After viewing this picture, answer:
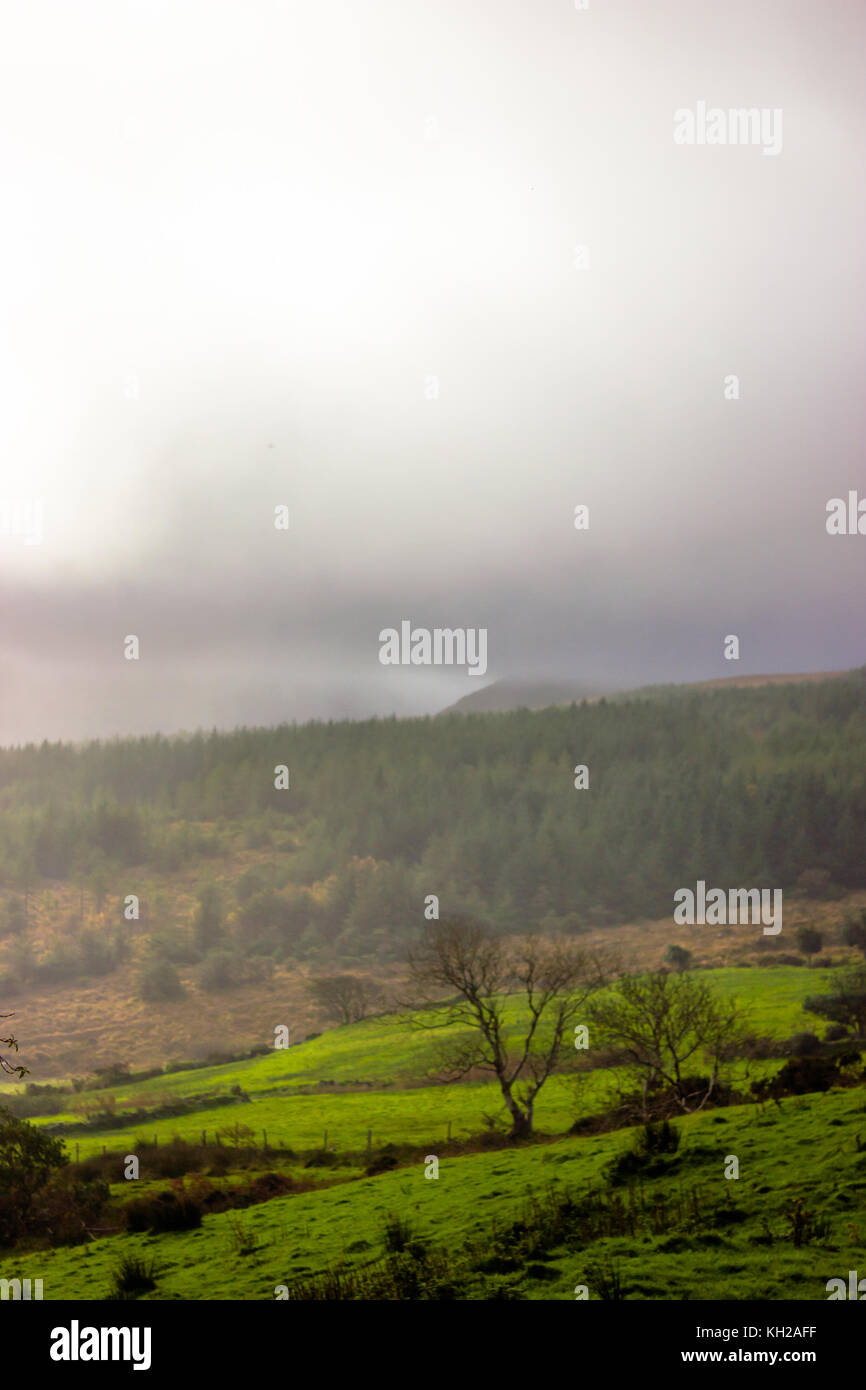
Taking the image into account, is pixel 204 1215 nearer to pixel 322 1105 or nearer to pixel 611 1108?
pixel 611 1108

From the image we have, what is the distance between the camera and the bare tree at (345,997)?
152875 millimetres

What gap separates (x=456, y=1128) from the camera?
75.4 meters

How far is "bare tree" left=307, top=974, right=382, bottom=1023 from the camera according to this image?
152875mm

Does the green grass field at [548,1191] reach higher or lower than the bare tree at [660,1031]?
lower

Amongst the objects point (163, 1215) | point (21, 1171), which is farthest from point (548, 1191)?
point (21, 1171)

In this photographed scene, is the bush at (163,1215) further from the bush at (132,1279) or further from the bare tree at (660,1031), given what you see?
the bare tree at (660,1031)

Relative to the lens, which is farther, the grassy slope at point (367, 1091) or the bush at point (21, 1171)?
the grassy slope at point (367, 1091)

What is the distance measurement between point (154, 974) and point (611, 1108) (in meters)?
130

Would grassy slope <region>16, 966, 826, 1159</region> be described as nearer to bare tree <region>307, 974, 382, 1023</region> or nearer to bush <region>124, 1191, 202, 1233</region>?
bare tree <region>307, 974, 382, 1023</region>

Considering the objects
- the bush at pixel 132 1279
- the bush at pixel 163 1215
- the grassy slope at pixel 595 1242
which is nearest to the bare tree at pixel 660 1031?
the grassy slope at pixel 595 1242

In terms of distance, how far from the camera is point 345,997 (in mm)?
155875

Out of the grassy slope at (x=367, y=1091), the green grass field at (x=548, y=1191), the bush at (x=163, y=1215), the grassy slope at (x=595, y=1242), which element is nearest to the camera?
the grassy slope at (x=595, y=1242)

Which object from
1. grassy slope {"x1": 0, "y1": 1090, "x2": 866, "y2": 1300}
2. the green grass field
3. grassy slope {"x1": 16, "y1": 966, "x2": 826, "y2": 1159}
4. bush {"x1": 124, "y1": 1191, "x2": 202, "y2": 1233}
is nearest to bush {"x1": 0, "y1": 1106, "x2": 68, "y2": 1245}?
the green grass field
